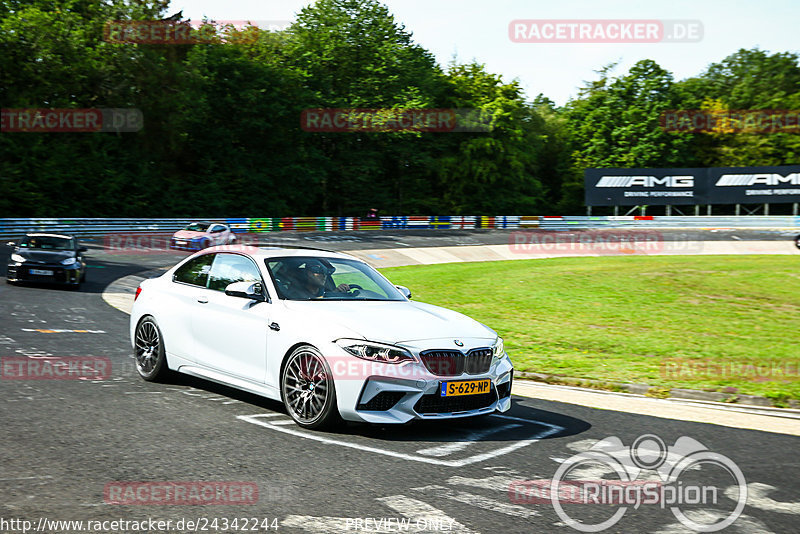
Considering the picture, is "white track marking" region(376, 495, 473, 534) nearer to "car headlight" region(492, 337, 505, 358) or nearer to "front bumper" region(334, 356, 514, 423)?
"front bumper" region(334, 356, 514, 423)

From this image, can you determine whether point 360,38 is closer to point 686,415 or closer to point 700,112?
point 700,112

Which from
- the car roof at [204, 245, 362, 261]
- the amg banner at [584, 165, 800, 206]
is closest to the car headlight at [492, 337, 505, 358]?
the car roof at [204, 245, 362, 261]

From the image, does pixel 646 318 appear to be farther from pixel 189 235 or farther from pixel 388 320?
pixel 189 235

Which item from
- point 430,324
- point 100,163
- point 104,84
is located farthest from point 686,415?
point 104,84

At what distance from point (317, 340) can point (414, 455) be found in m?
1.38

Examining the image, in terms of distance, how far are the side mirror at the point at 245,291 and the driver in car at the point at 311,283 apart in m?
0.28

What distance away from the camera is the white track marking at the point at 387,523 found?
4500 millimetres

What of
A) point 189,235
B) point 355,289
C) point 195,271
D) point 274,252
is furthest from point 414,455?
point 189,235

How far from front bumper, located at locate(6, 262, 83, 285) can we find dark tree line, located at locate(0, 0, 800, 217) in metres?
25.5

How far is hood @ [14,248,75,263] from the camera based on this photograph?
808 inches

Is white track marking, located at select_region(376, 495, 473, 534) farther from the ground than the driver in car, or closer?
closer

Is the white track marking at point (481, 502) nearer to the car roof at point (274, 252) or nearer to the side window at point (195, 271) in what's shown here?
the car roof at point (274, 252)

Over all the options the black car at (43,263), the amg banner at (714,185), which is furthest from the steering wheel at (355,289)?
the amg banner at (714,185)

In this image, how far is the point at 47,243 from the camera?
2155 centimetres
